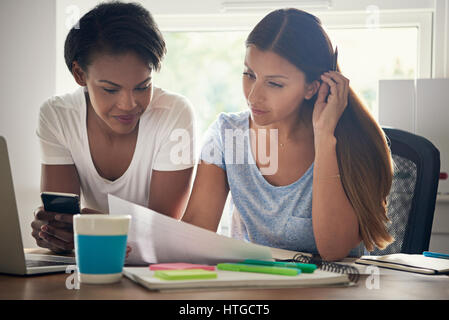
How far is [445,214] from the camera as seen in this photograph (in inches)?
88.7

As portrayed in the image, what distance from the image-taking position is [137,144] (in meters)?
1.54

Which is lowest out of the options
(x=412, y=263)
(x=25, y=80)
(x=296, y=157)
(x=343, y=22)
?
(x=412, y=263)

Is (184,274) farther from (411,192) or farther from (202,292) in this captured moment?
(411,192)

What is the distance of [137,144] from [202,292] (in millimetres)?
989

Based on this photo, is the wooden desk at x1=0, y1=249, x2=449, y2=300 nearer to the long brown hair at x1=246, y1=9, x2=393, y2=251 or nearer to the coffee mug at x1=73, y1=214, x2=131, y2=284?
the coffee mug at x1=73, y1=214, x2=131, y2=284

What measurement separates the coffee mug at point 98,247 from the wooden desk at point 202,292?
0.05 ft

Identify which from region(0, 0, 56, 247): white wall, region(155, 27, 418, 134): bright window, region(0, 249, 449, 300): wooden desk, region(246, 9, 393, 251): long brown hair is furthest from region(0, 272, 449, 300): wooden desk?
region(0, 0, 56, 247): white wall

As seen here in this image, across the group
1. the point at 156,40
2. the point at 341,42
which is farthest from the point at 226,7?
the point at 156,40

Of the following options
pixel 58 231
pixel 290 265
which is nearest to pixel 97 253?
pixel 290 265

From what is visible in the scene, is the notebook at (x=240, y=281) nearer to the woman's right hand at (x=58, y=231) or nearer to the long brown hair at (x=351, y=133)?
the woman's right hand at (x=58, y=231)

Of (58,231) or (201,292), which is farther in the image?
(58,231)

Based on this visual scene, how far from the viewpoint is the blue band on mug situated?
25.5 inches

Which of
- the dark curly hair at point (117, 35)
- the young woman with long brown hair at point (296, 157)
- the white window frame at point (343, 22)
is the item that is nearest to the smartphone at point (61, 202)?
the young woman with long brown hair at point (296, 157)
